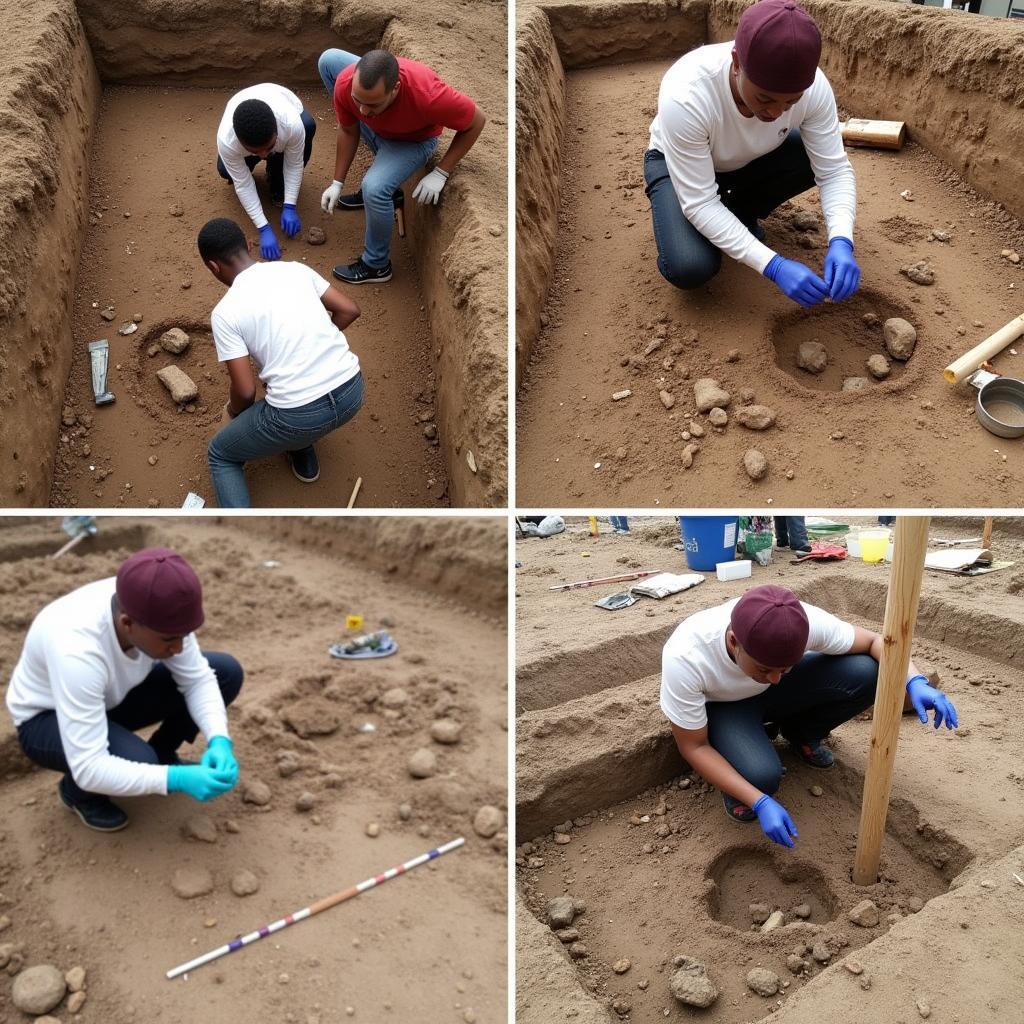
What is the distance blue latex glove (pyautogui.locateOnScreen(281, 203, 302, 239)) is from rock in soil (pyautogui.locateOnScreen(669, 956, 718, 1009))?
3748 mm

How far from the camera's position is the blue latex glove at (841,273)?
11.4 ft

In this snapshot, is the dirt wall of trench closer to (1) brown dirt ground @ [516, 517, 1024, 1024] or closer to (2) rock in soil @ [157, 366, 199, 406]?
(2) rock in soil @ [157, 366, 199, 406]

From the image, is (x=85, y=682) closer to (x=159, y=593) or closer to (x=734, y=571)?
(x=159, y=593)

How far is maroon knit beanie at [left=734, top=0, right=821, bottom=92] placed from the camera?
2.92 m

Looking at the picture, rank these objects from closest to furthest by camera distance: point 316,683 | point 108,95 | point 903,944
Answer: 1. point 903,944
2. point 316,683
3. point 108,95

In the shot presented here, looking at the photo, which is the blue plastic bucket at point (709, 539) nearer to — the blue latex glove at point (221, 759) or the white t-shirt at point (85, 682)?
the blue latex glove at point (221, 759)

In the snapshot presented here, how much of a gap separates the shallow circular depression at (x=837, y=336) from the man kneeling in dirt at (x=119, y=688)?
2480mm

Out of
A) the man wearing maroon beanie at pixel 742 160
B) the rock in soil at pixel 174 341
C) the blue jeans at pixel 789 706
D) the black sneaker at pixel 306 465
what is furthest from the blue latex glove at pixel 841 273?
the rock in soil at pixel 174 341

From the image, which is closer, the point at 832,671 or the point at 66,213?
the point at 832,671

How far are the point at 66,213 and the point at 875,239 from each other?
3881mm

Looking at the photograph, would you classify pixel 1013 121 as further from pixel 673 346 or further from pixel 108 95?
pixel 108 95

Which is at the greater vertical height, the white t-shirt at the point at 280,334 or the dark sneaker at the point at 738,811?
the white t-shirt at the point at 280,334

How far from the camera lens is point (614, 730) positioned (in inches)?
142

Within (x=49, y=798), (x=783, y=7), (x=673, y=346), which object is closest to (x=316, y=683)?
(x=49, y=798)
